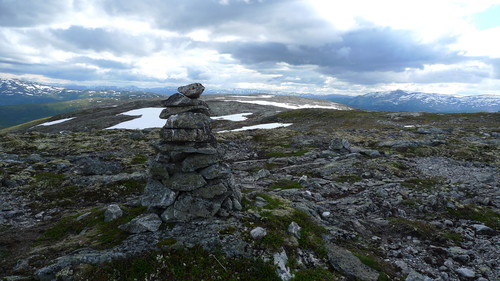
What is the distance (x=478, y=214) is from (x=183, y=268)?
18736 mm

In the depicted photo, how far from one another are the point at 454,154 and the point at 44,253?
4231 cm

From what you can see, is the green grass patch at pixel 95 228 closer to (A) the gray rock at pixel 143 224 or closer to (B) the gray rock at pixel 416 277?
(A) the gray rock at pixel 143 224

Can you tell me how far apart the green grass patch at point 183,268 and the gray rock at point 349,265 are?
3104 mm

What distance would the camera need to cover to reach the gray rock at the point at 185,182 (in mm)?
14172

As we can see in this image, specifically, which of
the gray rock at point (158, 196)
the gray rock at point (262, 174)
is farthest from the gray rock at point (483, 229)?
the gray rock at point (158, 196)

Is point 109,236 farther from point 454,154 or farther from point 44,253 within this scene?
point 454,154

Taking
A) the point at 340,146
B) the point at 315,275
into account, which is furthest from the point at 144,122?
the point at 315,275

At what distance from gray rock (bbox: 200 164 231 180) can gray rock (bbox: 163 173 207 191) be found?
36cm

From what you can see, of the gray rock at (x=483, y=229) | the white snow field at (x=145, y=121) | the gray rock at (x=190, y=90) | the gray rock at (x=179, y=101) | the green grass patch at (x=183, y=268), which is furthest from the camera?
the white snow field at (x=145, y=121)

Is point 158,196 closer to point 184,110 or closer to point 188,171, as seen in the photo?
point 188,171

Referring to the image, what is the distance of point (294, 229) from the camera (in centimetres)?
1334

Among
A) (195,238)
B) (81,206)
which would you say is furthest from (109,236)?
(81,206)

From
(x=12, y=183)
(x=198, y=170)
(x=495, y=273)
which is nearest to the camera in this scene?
(x=495, y=273)

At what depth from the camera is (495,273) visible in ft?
38.2
